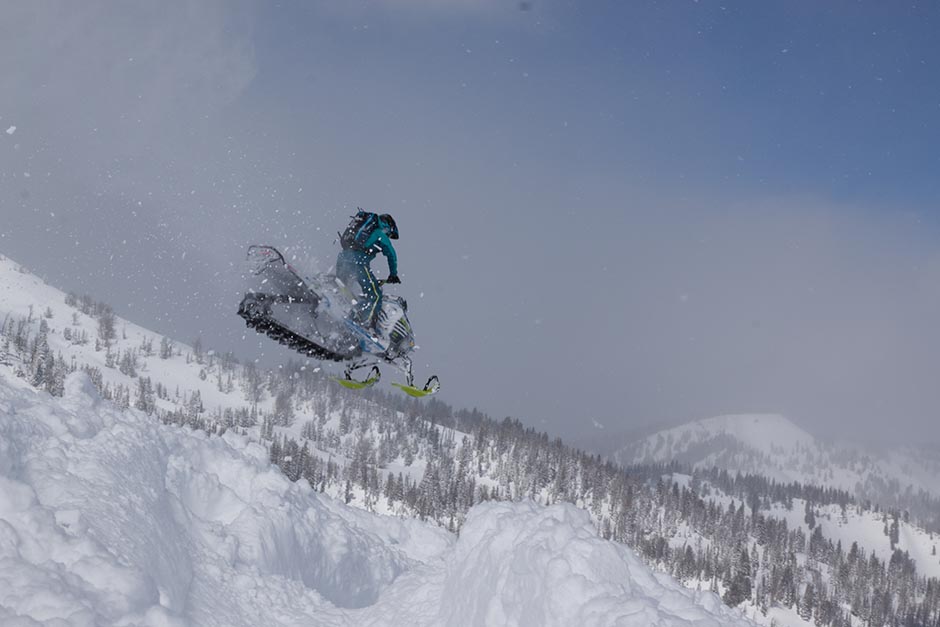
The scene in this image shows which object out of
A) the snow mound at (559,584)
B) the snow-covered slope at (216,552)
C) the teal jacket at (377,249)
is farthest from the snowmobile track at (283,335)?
the snow mound at (559,584)

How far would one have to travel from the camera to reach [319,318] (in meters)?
11.8

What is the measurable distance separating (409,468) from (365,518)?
169555 millimetres

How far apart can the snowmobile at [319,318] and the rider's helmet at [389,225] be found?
138 cm

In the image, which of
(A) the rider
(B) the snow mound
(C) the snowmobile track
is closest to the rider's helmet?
(A) the rider

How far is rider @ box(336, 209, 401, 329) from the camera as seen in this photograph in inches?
461

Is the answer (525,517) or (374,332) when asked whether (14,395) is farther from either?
(525,517)

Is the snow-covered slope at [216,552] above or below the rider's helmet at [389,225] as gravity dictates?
below

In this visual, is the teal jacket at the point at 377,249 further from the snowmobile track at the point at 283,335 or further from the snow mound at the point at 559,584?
the snow mound at the point at 559,584

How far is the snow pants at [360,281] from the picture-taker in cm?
1188

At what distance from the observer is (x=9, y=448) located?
9.60 m

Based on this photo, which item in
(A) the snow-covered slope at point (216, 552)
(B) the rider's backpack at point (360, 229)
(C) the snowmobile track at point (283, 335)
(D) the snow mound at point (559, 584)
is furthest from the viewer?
(B) the rider's backpack at point (360, 229)

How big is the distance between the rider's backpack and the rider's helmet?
118mm

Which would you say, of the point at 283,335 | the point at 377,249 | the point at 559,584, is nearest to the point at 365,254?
the point at 377,249

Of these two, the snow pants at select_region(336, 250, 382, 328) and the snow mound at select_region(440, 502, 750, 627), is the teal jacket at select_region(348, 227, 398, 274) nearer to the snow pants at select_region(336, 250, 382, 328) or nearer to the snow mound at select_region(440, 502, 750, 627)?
the snow pants at select_region(336, 250, 382, 328)
